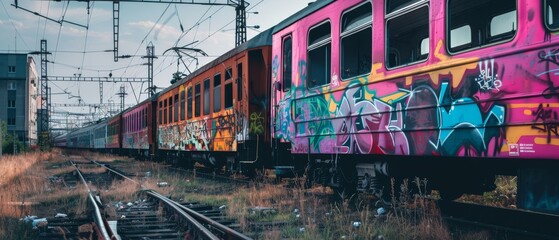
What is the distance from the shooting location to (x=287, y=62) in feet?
34.0

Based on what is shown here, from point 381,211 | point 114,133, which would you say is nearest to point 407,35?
point 381,211

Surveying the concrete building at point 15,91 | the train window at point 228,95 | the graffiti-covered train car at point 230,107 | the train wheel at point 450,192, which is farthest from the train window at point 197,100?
the concrete building at point 15,91

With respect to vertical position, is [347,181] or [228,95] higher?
[228,95]

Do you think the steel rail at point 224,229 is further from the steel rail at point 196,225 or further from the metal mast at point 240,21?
the metal mast at point 240,21

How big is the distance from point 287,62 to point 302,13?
1.11 meters

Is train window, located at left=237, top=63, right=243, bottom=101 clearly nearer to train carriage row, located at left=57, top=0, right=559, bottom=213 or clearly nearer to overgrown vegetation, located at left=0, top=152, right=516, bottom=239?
train carriage row, located at left=57, top=0, right=559, bottom=213

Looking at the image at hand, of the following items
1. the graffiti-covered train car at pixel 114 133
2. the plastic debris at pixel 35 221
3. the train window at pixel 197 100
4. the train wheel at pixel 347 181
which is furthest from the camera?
the graffiti-covered train car at pixel 114 133

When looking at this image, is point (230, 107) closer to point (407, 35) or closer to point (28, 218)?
point (28, 218)

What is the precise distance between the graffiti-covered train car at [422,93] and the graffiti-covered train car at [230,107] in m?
1.73

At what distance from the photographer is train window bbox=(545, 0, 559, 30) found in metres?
4.83

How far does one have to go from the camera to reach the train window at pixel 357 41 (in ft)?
25.3

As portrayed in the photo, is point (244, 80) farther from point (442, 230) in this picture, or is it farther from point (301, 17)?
point (442, 230)

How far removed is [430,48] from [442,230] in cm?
199

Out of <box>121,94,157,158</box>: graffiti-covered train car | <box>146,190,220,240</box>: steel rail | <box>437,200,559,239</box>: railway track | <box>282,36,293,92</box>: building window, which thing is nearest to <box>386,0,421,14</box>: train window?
<box>437,200,559,239</box>: railway track
